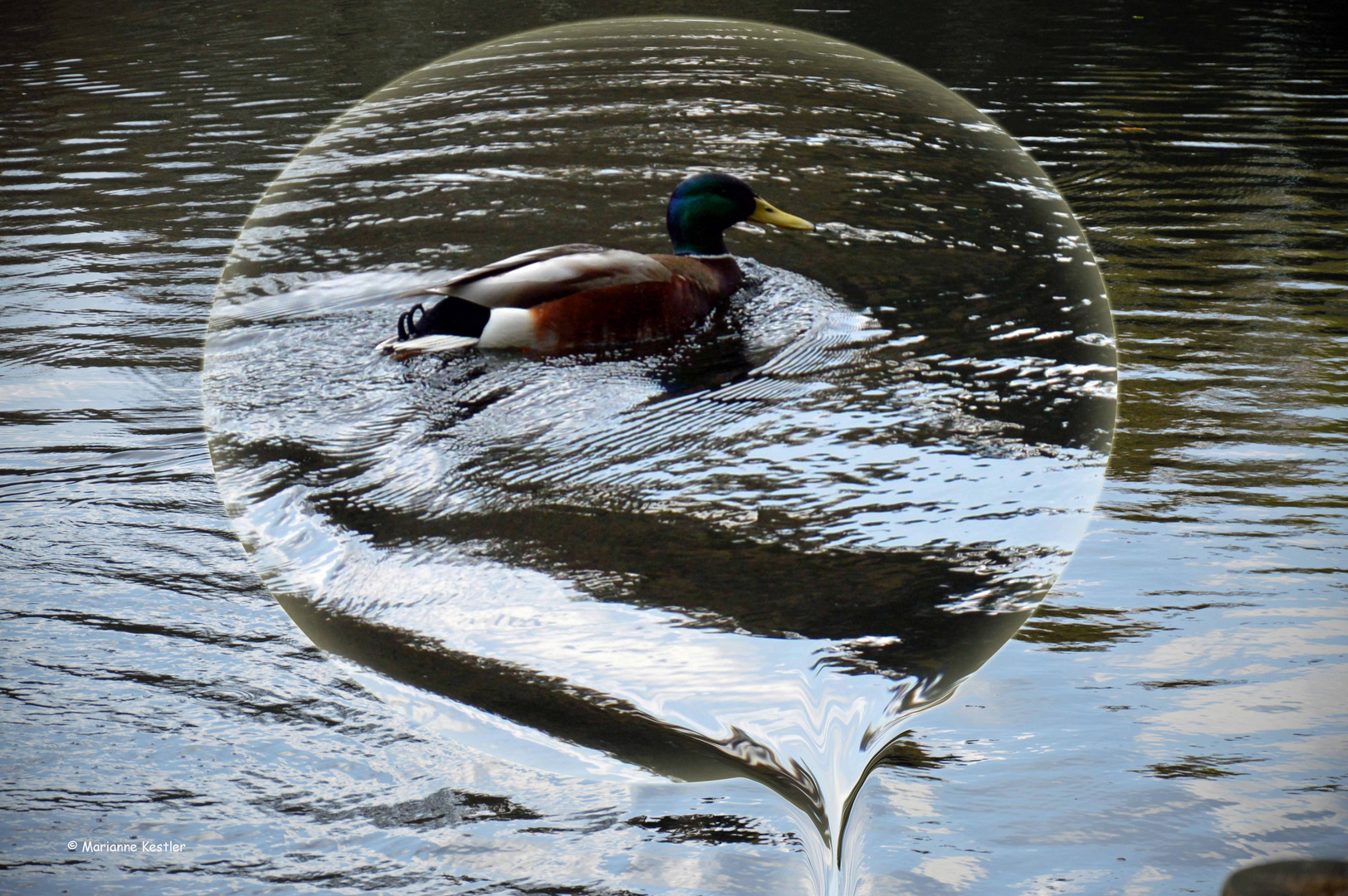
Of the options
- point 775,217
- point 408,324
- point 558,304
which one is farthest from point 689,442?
point 775,217

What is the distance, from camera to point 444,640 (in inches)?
95.4

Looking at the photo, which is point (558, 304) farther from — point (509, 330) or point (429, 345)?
point (429, 345)

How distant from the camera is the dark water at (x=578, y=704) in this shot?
78.5 inches

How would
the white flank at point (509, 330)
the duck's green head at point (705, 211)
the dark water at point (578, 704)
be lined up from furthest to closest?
the duck's green head at point (705, 211) < the white flank at point (509, 330) < the dark water at point (578, 704)

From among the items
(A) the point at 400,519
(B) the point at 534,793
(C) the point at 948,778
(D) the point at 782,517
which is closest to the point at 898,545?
(D) the point at 782,517

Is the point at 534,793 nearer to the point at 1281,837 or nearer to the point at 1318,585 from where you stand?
the point at 1281,837

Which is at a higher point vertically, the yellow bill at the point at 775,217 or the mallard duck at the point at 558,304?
the yellow bill at the point at 775,217

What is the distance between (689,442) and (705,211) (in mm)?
1903

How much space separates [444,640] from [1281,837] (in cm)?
165

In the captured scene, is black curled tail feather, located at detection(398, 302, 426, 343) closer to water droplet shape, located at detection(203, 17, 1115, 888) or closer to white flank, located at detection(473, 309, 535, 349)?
water droplet shape, located at detection(203, 17, 1115, 888)

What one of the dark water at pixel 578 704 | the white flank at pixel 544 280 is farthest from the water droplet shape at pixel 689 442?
the white flank at pixel 544 280

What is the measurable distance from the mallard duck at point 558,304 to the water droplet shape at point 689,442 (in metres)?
0.10

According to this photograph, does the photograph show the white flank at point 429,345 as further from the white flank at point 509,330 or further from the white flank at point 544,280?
the white flank at point 544,280

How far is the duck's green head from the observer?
4980mm
